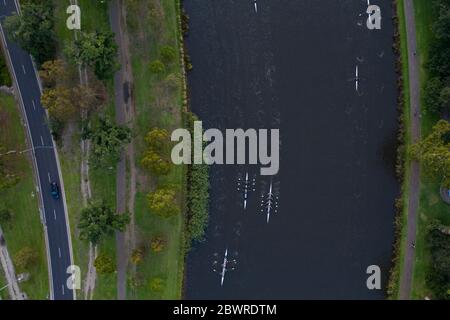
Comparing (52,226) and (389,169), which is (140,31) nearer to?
(52,226)

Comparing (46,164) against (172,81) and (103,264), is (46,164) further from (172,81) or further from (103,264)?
(172,81)

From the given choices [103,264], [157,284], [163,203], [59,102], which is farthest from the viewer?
[157,284]

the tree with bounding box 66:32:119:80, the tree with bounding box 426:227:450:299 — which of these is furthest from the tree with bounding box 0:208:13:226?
the tree with bounding box 426:227:450:299

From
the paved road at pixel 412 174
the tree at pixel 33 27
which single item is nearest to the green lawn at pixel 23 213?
the tree at pixel 33 27

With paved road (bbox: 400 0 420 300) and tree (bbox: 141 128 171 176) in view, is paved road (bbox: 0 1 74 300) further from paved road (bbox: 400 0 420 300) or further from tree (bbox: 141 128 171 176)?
paved road (bbox: 400 0 420 300)

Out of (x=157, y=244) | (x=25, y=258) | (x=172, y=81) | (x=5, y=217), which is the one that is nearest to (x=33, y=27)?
(x=172, y=81)
